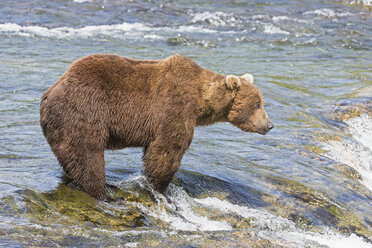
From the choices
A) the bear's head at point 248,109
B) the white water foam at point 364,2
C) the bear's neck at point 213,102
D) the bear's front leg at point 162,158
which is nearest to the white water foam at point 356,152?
the bear's head at point 248,109

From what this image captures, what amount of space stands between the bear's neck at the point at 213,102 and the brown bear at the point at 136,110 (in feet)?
0.04

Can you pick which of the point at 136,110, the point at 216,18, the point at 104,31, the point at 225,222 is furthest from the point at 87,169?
the point at 216,18

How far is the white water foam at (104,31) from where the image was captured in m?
17.8

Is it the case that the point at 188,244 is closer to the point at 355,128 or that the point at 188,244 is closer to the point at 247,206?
the point at 247,206

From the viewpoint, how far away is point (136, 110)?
6.23m

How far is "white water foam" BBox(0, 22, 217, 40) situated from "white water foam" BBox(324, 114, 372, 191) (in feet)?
31.2

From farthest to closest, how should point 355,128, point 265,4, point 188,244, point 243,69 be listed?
point 265,4 < point 243,69 < point 355,128 < point 188,244

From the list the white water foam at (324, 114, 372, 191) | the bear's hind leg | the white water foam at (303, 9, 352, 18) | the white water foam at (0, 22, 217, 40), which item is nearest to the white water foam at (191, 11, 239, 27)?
the white water foam at (0, 22, 217, 40)

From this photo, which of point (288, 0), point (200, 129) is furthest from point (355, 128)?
point (288, 0)

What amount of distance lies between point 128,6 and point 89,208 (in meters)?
19.0

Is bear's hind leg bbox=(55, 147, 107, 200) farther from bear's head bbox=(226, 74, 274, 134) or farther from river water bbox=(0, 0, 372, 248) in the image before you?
bear's head bbox=(226, 74, 274, 134)

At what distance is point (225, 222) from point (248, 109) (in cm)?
145

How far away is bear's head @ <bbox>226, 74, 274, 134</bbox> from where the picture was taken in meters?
6.90

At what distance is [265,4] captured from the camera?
26.5m
